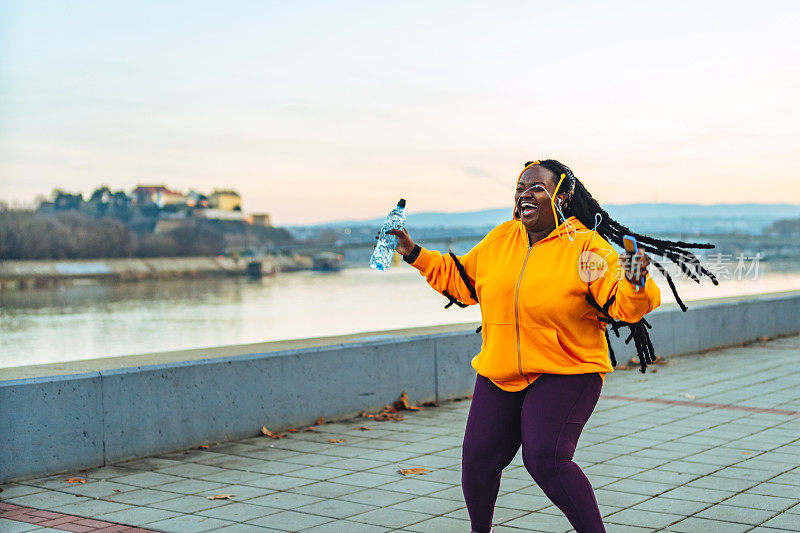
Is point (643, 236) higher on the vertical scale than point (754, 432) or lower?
higher

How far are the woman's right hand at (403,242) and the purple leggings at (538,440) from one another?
598 millimetres

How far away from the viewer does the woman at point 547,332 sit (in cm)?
338

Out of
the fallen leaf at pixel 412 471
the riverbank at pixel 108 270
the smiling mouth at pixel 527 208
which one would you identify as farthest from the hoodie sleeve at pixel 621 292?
the riverbank at pixel 108 270

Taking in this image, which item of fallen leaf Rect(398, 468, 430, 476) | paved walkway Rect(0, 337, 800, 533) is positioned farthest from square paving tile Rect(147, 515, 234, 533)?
fallen leaf Rect(398, 468, 430, 476)

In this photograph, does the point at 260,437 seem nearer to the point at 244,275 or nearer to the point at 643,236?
the point at 643,236

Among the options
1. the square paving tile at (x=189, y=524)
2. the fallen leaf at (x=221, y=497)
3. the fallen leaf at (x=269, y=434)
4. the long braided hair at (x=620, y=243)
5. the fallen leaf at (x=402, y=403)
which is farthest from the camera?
the fallen leaf at (x=402, y=403)

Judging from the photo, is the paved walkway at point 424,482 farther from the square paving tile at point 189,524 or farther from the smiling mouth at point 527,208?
the smiling mouth at point 527,208

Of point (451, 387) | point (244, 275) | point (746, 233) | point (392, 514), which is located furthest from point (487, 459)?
point (244, 275)

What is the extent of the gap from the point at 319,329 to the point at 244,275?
6612 cm

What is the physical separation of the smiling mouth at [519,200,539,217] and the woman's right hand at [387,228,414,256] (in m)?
0.54

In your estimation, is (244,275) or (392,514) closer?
(392,514)

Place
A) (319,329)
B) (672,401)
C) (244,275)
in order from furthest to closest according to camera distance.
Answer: (244,275)
(319,329)
(672,401)

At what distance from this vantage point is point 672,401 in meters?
8.34

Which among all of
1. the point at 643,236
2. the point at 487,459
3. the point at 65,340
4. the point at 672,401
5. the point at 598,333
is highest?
the point at 643,236
